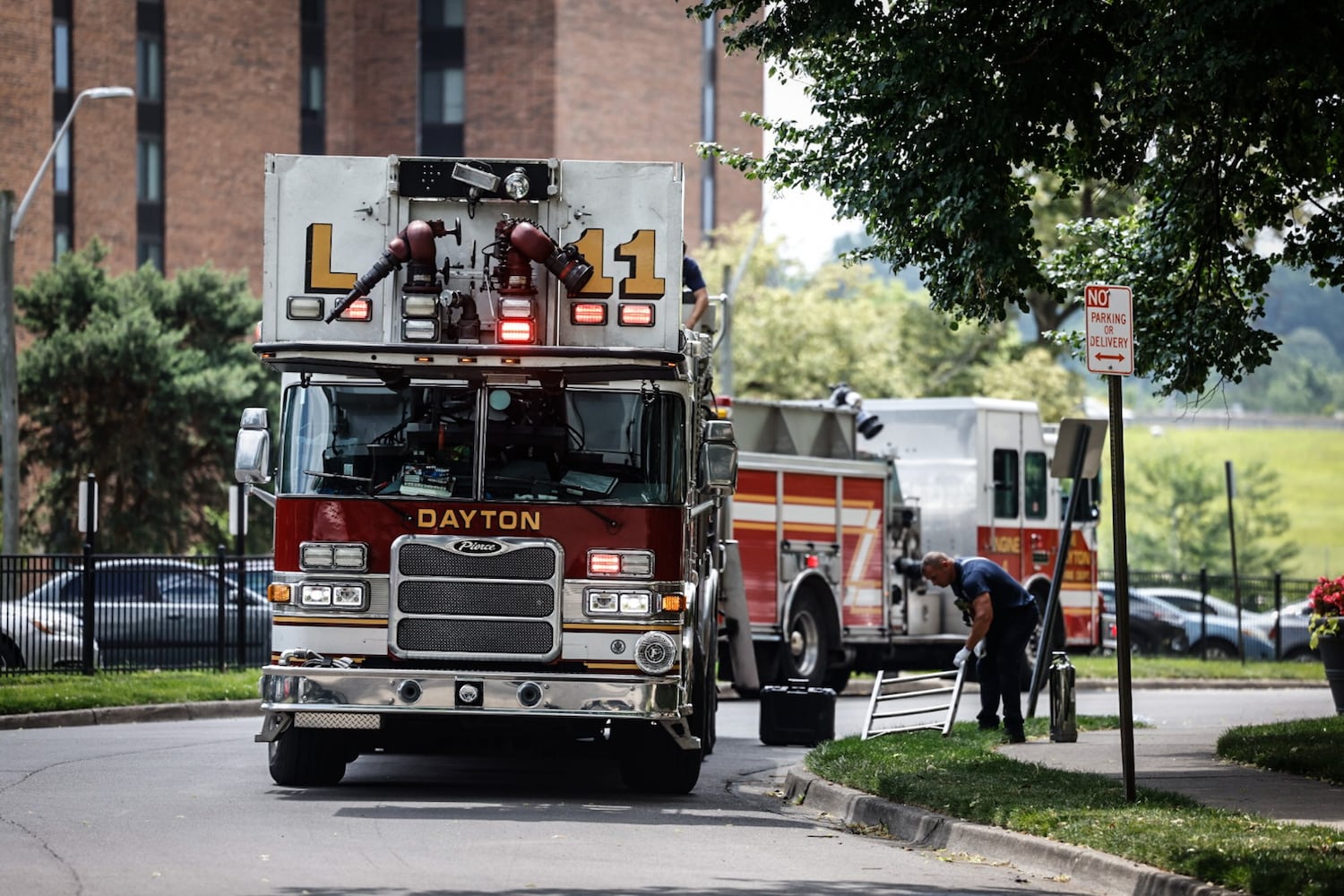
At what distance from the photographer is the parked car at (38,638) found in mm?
22891

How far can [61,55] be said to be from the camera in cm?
5291

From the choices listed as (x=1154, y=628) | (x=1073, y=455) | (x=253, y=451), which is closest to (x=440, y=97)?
(x=1154, y=628)

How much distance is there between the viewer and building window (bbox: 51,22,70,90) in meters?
52.7

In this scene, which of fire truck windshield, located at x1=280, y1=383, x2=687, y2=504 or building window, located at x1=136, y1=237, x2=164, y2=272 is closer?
fire truck windshield, located at x1=280, y1=383, x2=687, y2=504

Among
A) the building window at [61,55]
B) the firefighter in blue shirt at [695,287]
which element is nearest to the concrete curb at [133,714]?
the firefighter in blue shirt at [695,287]

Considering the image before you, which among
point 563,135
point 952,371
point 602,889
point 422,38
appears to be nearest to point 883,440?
point 602,889

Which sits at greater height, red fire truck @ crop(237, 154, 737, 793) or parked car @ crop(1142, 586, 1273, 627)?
red fire truck @ crop(237, 154, 737, 793)

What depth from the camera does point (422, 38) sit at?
62250 millimetres

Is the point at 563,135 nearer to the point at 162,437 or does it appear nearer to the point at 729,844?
the point at 162,437

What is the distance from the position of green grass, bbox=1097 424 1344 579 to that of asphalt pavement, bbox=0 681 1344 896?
252 feet

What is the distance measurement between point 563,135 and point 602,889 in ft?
172

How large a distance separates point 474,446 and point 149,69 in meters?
47.0

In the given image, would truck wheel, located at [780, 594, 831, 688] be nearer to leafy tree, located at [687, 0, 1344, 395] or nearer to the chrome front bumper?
leafy tree, located at [687, 0, 1344, 395]

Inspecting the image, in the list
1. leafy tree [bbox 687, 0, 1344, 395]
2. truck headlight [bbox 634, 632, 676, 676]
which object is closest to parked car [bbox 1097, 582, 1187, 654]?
leafy tree [bbox 687, 0, 1344, 395]
